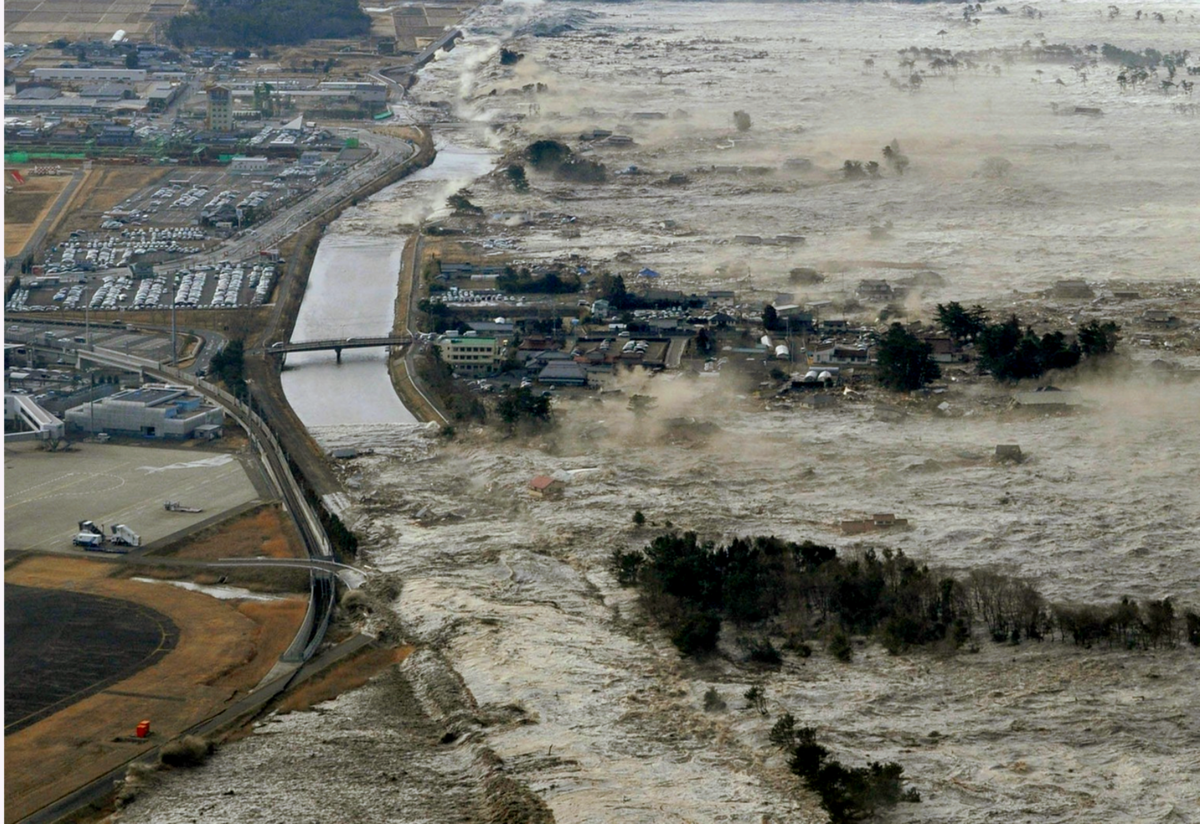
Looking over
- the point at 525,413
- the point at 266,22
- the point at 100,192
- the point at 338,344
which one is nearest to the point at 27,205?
the point at 100,192

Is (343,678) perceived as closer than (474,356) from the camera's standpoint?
Yes

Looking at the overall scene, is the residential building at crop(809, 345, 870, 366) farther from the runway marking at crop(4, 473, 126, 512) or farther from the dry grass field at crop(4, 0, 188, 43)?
the dry grass field at crop(4, 0, 188, 43)

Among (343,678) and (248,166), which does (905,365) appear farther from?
(248,166)

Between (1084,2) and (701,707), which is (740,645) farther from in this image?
(1084,2)

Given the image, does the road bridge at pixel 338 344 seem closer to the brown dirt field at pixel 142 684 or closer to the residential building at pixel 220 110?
the brown dirt field at pixel 142 684

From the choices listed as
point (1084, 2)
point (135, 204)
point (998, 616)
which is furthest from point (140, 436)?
point (1084, 2)

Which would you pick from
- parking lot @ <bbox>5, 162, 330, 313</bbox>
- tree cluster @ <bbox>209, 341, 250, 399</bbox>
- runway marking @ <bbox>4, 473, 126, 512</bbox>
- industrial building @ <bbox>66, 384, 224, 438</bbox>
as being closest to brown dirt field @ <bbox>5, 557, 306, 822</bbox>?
runway marking @ <bbox>4, 473, 126, 512</bbox>
